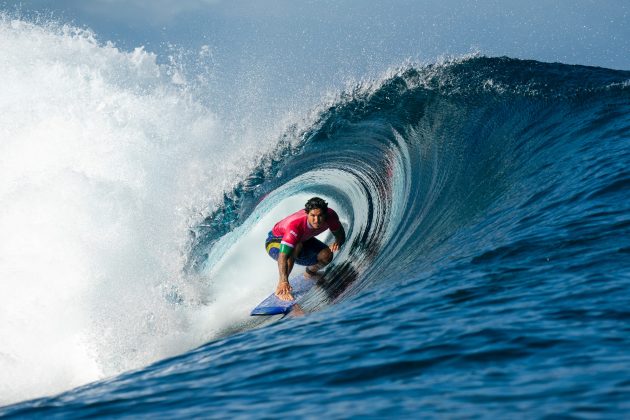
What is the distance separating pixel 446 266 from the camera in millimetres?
6121

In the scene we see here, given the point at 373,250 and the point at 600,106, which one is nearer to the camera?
the point at 373,250

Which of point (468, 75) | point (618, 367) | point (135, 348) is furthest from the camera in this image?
point (468, 75)

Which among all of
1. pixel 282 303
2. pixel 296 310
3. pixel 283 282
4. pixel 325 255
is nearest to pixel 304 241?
pixel 325 255

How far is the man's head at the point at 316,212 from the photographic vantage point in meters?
8.10

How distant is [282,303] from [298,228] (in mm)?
1099

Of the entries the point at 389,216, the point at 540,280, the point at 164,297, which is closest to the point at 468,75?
the point at 389,216

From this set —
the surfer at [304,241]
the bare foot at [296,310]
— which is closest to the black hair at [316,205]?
the surfer at [304,241]

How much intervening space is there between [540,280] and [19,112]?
38.2 ft

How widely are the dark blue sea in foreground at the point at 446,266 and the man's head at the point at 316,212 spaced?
0.74 m

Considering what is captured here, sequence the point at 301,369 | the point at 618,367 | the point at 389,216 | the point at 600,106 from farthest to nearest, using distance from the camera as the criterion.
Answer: the point at 600,106 → the point at 389,216 → the point at 301,369 → the point at 618,367

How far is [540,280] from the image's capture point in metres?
4.92

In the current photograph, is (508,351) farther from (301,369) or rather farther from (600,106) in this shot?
(600,106)

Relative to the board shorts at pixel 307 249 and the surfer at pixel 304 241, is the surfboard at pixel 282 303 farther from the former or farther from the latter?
the board shorts at pixel 307 249

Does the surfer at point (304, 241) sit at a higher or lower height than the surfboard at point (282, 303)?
higher
